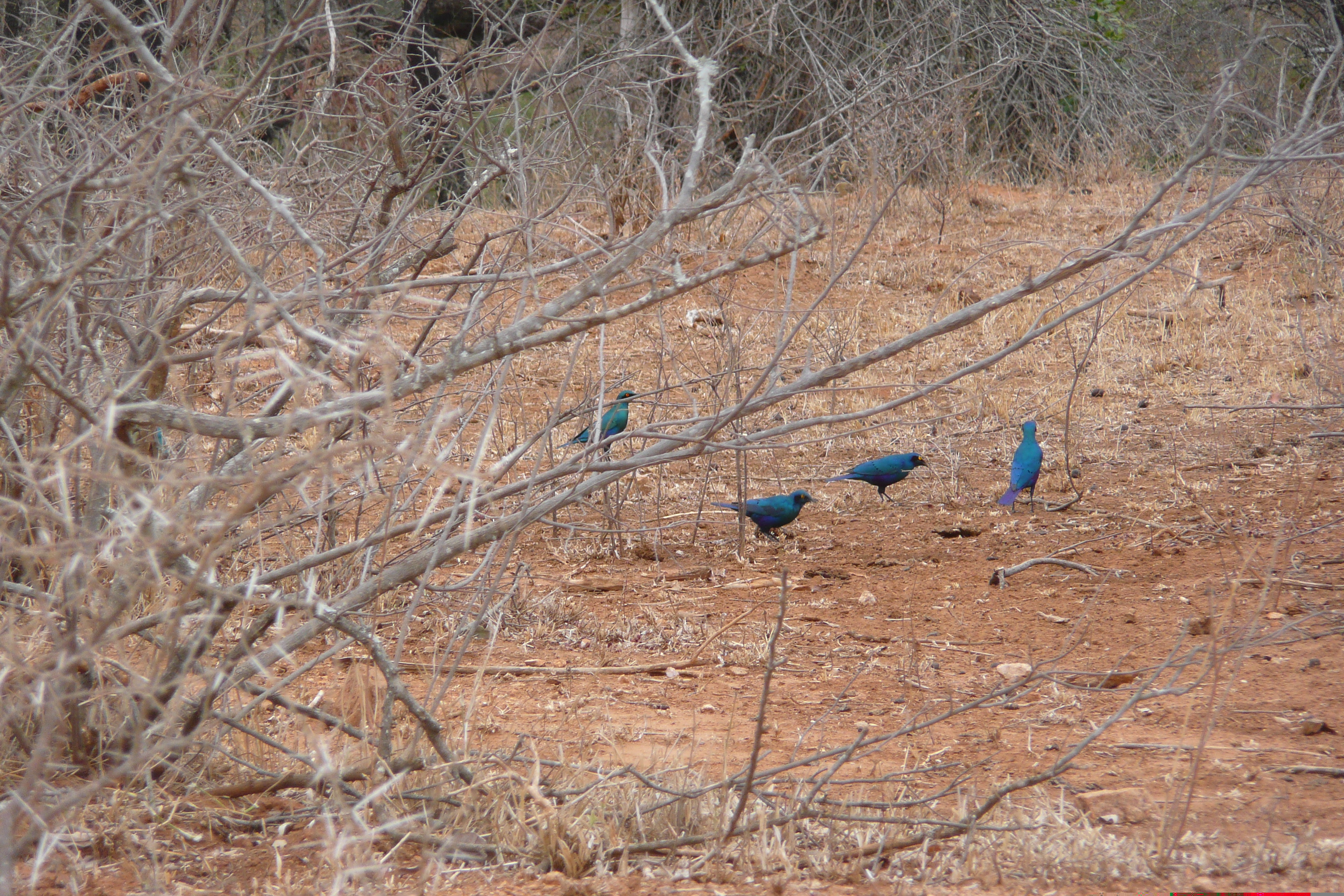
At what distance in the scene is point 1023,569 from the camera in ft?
15.9

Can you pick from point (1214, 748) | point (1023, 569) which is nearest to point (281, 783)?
point (1214, 748)

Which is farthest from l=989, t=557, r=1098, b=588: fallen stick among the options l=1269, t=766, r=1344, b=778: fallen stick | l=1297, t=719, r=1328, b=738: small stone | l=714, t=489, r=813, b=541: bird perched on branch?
l=1269, t=766, r=1344, b=778: fallen stick

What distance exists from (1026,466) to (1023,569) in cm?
72

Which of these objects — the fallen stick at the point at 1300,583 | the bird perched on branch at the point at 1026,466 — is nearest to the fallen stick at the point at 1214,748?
the fallen stick at the point at 1300,583

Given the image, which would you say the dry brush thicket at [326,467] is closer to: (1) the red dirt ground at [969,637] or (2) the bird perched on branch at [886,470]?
(1) the red dirt ground at [969,637]

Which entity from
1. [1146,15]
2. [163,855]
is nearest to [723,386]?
[163,855]

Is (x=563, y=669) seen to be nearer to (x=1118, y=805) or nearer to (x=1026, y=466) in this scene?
(x=1118, y=805)

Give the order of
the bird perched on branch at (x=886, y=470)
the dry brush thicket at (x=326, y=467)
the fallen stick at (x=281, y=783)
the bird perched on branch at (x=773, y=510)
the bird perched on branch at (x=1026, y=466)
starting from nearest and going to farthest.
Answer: the dry brush thicket at (x=326, y=467) < the fallen stick at (x=281, y=783) < the bird perched on branch at (x=773, y=510) < the bird perched on branch at (x=1026, y=466) < the bird perched on branch at (x=886, y=470)

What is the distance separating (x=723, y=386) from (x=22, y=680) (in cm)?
418

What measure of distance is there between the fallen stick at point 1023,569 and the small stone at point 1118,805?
1.88 metres

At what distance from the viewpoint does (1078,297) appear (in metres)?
8.78

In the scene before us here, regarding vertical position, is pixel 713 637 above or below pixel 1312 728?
below

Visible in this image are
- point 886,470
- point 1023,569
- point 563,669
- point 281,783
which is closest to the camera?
point 281,783

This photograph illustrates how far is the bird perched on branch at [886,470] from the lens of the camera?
5.61m
